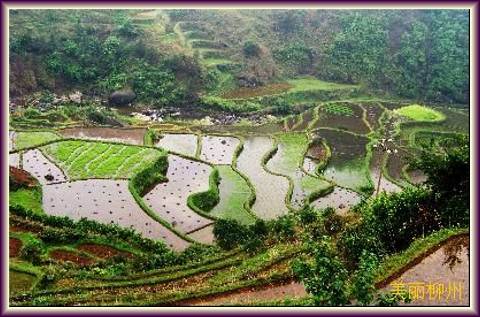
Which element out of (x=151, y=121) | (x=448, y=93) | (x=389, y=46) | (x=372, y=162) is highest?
(x=389, y=46)

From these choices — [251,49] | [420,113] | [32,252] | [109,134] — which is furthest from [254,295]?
[251,49]

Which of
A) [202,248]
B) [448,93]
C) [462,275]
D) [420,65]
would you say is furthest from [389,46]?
[462,275]

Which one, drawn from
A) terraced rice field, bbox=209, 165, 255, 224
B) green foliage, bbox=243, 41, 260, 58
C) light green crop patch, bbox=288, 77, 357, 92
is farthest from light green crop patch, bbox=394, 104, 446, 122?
terraced rice field, bbox=209, 165, 255, 224

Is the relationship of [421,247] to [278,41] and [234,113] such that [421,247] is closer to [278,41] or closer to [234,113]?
[234,113]

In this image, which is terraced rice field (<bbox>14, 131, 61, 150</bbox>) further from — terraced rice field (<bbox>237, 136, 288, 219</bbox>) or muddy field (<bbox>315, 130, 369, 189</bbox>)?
muddy field (<bbox>315, 130, 369, 189</bbox>)

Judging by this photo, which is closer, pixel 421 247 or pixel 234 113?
pixel 421 247

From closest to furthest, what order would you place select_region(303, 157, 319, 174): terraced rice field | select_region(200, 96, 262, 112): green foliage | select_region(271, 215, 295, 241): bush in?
select_region(271, 215, 295, 241): bush < select_region(303, 157, 319, 174): terraced rice field < select_region(200, 96, 262, 112): green foliage
